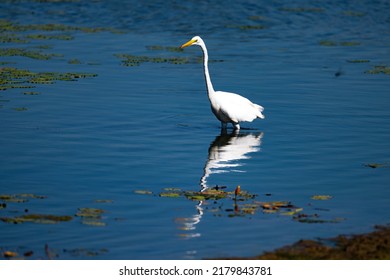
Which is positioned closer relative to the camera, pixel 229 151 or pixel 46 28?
pixel 229 151

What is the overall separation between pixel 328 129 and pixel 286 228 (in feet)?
24.3

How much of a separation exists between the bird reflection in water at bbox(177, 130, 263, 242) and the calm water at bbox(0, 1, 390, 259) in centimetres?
4

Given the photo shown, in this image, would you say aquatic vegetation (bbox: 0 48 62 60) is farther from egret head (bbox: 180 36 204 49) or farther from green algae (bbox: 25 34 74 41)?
egret head (bbox: 180 36 204 49)

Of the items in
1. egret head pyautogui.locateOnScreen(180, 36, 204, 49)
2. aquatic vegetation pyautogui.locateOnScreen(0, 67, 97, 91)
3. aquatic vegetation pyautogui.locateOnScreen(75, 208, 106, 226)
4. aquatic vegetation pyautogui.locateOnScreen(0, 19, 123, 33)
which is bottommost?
aquatic vegetation pyautogui.locateOnScreen(75, 208, 106, 226)

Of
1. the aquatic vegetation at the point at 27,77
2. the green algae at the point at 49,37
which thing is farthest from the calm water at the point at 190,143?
the green algae at the point at 49,37

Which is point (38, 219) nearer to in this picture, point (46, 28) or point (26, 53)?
point (26, 53)

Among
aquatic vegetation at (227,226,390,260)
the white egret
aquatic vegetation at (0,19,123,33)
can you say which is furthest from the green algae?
aquatic vegetation at (227,226,390,260)

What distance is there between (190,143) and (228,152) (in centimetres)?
96

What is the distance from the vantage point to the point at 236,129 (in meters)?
19.2

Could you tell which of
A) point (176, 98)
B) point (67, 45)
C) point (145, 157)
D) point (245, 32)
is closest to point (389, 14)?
point (245, 32)

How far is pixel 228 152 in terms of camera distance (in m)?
16.8

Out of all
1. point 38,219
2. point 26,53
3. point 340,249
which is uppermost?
point 26,53

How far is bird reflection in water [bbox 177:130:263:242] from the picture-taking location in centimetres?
1507

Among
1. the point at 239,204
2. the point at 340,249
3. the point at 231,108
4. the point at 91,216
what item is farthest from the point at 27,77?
the point at 340,249
